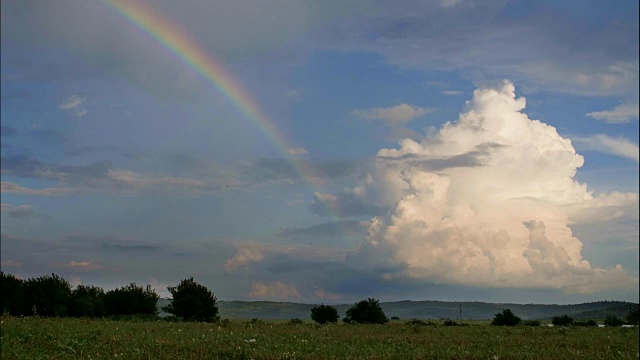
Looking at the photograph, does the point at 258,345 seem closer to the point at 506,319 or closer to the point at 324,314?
the point at 324,314

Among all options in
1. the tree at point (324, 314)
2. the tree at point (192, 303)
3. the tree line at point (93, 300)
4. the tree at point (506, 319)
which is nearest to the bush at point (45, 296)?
the tree line at point (93, 300)

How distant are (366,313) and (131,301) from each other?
85.8ft

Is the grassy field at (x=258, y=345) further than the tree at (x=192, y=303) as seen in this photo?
No

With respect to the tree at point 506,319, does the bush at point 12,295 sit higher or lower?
higher

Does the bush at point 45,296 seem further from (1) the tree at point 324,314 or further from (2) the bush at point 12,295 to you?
(1) the tree at point 324,314

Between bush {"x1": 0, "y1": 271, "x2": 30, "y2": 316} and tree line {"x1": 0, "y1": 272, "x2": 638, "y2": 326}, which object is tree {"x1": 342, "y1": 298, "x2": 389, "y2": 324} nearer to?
tree line {"x1": 0, "y1": 272, "x2": 638, "y2": 326}

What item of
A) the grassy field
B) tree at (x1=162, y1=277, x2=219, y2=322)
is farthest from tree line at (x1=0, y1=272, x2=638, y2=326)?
the grassy field

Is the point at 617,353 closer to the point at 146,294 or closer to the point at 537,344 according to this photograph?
the point at 537,344

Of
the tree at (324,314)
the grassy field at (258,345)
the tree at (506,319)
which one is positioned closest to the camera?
the grassy field at (258,345)

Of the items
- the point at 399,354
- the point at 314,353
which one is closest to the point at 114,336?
the point at 314,353

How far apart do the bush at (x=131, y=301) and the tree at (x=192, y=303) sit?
2628mm

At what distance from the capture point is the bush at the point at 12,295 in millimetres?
56344

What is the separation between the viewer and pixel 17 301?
187 feet

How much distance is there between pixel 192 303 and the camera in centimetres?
6600
